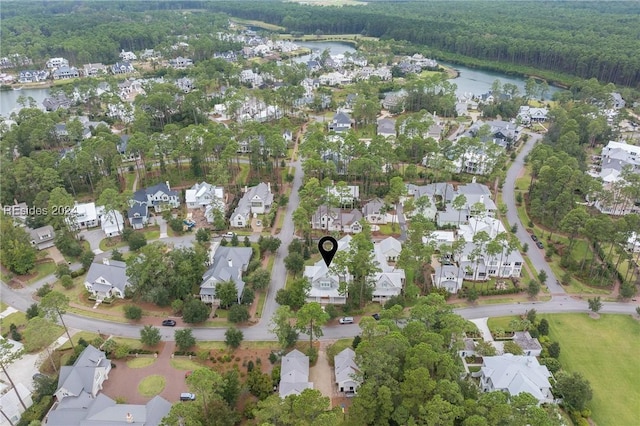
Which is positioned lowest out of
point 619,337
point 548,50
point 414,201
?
point 619,337

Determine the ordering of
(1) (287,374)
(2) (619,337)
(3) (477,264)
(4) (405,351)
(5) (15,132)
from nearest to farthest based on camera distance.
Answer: (4) (405,351)
(1) (287,374)
(2) (619,337)
(3) (477,264)
(5) (15,132)

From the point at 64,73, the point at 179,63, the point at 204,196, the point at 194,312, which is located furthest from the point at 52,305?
the point at 179,63

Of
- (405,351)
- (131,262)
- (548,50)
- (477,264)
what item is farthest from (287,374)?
(548,50)

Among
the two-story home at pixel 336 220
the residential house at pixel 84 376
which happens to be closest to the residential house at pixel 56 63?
the two-story home at pixel 336 220

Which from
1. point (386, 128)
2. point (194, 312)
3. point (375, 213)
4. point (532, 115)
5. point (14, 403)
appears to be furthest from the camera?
point (532, 115)

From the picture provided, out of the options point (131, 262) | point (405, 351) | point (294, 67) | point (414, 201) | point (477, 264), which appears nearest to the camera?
point (405, 351)

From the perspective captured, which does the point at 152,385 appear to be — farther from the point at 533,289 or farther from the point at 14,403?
the point at 533,289

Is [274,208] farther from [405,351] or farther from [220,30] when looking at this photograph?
[220,30]
